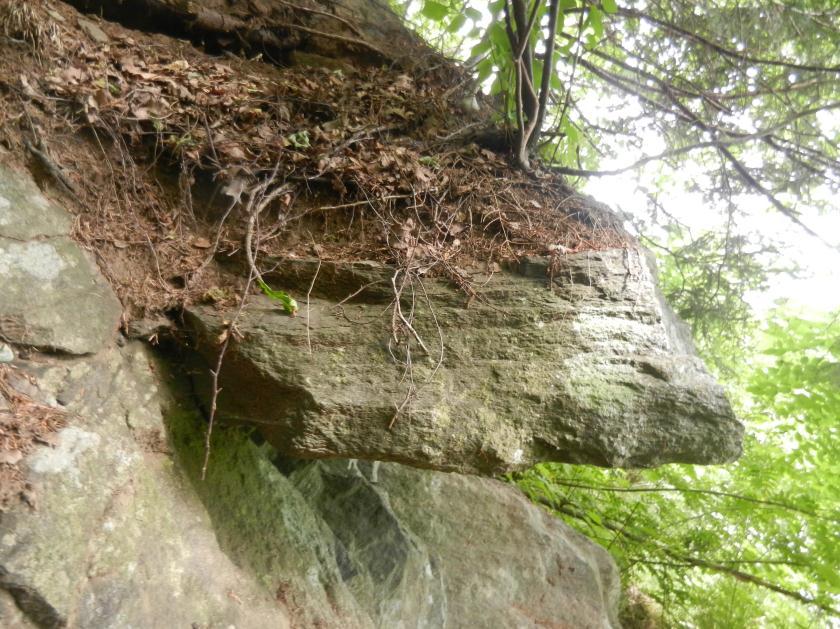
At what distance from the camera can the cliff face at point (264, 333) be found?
2381 millimetres

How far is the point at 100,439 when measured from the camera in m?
2.40

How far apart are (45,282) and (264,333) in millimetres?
972

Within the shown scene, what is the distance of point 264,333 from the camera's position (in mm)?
2803

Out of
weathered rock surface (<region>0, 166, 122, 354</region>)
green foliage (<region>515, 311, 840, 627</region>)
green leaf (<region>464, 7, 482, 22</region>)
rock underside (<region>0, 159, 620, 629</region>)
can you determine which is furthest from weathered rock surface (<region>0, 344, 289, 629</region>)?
green foliage (<region>515, 311, 840, 627</region>)

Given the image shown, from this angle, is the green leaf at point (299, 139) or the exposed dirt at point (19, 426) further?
the green leaf at point (299, 139)

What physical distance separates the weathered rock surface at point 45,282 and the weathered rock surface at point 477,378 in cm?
45

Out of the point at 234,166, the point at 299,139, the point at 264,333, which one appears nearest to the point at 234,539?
the point at 264,333

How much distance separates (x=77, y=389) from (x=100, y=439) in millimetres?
252

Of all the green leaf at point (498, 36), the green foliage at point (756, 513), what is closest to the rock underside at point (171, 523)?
the green foliage at point (756, 513)

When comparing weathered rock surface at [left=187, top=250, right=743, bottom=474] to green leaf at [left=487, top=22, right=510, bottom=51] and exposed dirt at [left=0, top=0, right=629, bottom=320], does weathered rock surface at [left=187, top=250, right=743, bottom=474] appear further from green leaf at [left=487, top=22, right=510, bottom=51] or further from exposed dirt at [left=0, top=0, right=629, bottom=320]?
green leaf at [left=487, top=22, right=510, bottom=51]

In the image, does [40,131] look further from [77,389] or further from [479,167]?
[479,167]

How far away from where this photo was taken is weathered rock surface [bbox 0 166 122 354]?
2395 millimetres

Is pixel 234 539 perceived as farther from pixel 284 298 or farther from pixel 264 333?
pixel 284 298

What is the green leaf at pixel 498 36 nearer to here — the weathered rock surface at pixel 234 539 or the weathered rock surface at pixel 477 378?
the weathered rock surface at pixel 477 378
